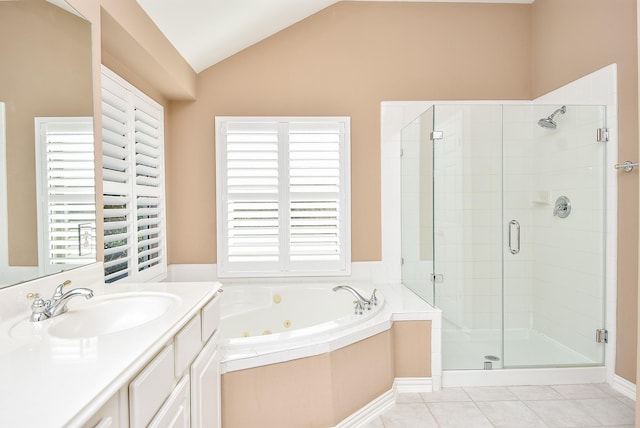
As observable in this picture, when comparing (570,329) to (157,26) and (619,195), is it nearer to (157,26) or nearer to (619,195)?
(619,195)

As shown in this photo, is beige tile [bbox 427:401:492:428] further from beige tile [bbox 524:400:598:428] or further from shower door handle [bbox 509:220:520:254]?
shower door handle [bbox 509:220:520:254]

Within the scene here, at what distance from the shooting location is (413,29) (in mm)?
3117

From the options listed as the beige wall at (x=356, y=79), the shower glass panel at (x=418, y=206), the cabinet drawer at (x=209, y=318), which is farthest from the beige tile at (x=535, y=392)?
the cabinet drawer at (x=209, y=318)

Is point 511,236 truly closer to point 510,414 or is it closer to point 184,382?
point 510,414

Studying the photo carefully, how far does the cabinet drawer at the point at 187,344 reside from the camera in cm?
116

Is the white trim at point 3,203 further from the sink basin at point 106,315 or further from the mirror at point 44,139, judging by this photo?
the sink basin at point 106,315

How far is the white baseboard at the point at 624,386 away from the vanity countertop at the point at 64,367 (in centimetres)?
266

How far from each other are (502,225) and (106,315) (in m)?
2.55

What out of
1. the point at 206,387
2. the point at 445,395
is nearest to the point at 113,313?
the point at 206,387

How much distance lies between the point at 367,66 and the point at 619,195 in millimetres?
2070

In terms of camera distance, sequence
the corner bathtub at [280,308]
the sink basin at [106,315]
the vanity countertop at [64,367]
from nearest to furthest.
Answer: the vanity countertop at [64,367] → the sink basin at [106,315] → the corner bathtub at [280,308]

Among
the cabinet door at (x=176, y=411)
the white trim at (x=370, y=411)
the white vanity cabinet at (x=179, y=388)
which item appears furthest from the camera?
the white trim at (x=370, y=411)

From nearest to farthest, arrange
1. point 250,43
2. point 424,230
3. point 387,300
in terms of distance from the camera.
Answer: point 387,300 < point 424,230 < point 250,43

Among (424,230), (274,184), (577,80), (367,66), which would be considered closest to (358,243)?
(424,230)
